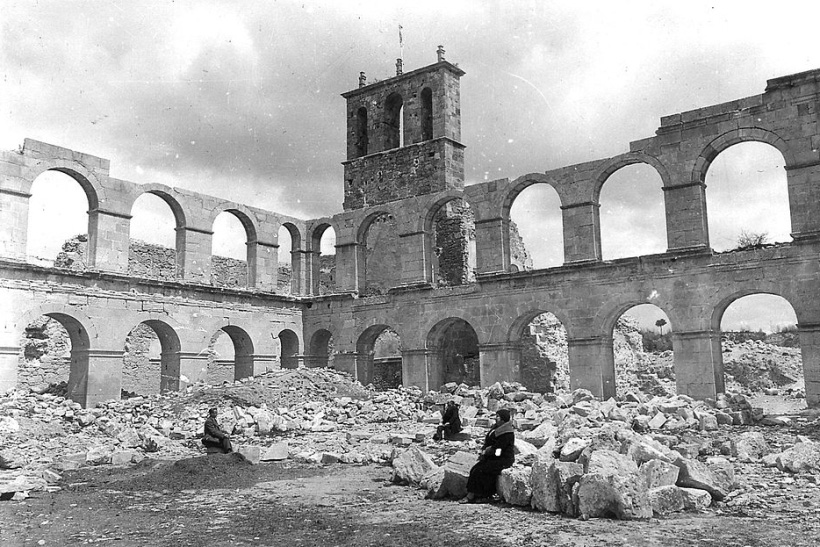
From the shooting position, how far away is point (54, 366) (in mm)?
21594

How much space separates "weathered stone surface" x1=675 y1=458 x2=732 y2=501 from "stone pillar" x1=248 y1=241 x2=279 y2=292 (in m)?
17.6

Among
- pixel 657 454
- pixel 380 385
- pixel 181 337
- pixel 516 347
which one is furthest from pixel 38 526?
pixel 380 385

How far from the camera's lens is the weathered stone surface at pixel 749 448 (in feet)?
31.0

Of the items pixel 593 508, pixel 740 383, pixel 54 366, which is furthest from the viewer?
pixel 740 383

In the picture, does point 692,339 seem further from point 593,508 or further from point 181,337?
point 181,337

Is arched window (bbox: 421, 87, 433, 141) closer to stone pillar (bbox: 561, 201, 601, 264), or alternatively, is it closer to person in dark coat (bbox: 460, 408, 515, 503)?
stone pillar (bbox: 561, 201, 601, 264)

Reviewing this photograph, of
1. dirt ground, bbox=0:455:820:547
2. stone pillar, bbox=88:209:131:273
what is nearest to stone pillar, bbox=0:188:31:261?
stone pillar, bbox=88:209:131:273

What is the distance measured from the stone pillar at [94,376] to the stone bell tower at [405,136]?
1404 centimetres

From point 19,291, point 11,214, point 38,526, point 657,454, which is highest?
point 11,214

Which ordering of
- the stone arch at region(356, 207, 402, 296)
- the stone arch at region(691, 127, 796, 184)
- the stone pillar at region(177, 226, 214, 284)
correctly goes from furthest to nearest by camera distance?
1. the stone arch at region(356, 207, 402, 296)
2. the stone pillar at region(177, 226, 214, 284)
3. the stone arch at region(691, 127, 796, 184)

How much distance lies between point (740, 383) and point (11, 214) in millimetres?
24946

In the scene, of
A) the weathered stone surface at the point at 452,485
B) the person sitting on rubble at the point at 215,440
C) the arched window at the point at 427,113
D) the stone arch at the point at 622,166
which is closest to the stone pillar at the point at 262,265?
the arched window at the point at 427,113

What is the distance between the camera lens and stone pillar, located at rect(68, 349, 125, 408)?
17859 mm

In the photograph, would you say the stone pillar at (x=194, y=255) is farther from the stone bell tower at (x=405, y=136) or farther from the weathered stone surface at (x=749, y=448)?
the weathered stone surface at (x=749, y=448)
